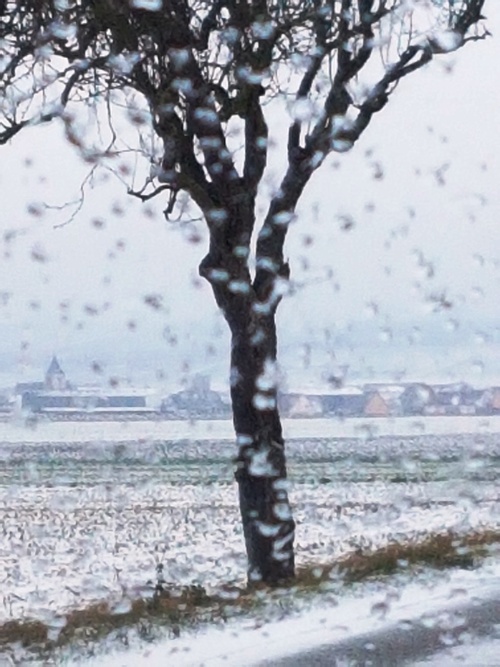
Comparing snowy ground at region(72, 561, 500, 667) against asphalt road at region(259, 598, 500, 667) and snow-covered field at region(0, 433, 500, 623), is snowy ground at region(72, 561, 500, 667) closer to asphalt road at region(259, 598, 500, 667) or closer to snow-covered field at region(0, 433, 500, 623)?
asphalt road at region(259, 598, 500, 667)

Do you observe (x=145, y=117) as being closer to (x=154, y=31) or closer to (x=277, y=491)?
(x=154, y=31)

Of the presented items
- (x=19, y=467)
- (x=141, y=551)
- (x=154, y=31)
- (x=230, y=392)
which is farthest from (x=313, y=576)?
(x=19, y=467)

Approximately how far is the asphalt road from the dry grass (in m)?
1.22

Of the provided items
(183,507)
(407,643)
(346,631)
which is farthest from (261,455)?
(183,507)

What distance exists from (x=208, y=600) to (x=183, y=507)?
7.38 meters

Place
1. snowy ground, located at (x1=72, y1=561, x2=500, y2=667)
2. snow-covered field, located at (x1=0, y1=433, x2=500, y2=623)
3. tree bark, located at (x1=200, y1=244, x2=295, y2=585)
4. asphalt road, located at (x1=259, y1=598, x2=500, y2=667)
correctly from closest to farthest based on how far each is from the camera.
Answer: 1. asphalt road, located at (x1=259, y1=598, x2=500, y2=667)
2. snowy ground, located at (x1=72, y1=561, x2=500, y2=667)
3. tree bark, located at (x1=200, y1=244, x2=295, y2=585)
4. snow-covered field, located at (x1=0, y1=433, x2=500, y2=623)

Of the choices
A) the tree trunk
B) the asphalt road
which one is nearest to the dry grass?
the tree trunk

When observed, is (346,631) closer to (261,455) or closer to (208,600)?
(208,600)

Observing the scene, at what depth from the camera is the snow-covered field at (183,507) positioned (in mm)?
10992

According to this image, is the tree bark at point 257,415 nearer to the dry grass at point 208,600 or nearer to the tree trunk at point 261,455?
the tree trunk at point 261,455

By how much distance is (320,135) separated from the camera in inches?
385

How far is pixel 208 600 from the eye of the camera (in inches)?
344

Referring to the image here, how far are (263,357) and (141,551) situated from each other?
3804 millimetres

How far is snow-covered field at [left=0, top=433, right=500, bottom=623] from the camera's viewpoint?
11.0m
